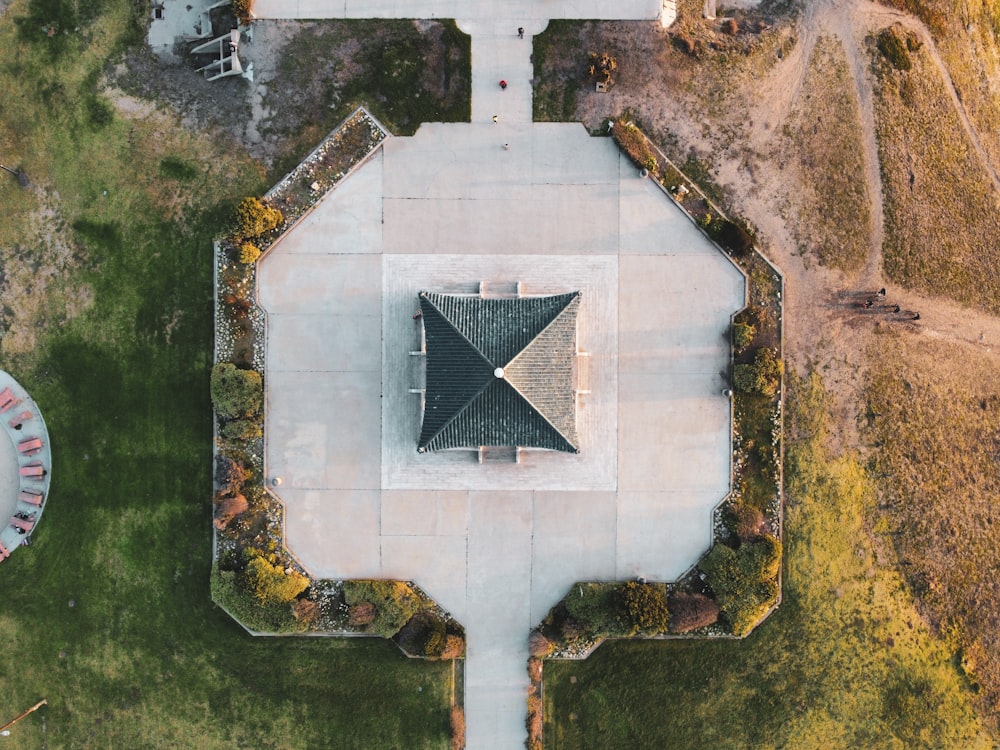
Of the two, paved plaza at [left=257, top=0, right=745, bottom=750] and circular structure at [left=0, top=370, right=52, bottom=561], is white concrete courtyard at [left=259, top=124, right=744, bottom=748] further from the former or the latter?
circular structure at [left=0, top=370, right=52, bottom=561]

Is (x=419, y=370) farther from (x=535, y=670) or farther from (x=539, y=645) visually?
(x=535, y=670)

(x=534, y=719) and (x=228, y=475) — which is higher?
(x=228, y=475)

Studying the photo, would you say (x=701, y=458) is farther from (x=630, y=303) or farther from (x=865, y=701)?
(x=865, y=701)

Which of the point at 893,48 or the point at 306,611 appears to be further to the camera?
the point at 893,48

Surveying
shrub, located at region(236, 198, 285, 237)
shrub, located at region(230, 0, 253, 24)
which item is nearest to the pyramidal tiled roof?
shrub, located at region(236, 198, 285, 237)

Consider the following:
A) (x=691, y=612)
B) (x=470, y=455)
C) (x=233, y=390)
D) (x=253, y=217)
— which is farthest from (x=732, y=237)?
(x=233, y=390)

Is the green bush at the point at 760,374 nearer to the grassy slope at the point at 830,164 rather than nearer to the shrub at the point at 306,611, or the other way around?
the grassy slope at the point at 830,164
